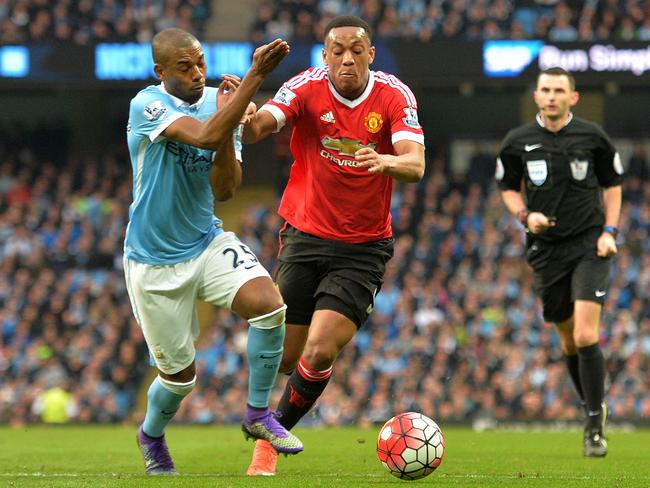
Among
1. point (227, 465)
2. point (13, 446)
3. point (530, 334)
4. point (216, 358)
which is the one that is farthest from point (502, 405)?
point (227, 465)

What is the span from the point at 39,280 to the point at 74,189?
A: 296cm

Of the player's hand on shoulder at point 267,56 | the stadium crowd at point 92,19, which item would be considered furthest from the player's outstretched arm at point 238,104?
the stadium crowd at point 92,19

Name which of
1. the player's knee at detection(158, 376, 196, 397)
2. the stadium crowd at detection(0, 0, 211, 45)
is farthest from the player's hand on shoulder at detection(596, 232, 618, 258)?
the stadium crowd at detection(0, 0, 211, 45)

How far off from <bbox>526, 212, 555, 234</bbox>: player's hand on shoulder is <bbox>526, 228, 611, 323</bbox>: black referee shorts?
361 millimetres

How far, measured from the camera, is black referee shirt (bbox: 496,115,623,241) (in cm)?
962

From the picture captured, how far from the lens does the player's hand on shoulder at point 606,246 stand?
930cm

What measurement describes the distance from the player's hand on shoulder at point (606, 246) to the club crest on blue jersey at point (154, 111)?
3855 mm

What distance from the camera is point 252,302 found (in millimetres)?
7141

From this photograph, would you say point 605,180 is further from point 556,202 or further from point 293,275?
point 293,275

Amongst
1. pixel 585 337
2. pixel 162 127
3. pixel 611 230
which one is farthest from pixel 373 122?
pixel 585 337

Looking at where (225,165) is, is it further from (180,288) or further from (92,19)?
(92,19)

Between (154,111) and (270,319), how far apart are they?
1359 mm

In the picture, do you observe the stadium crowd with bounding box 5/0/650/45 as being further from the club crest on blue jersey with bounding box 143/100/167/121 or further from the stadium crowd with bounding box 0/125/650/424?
the club crest on blue jersey with bounding box 143/100/167/121

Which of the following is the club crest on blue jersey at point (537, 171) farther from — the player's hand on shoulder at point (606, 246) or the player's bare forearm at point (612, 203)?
the player's hand on shoulder at point (606, 246)
